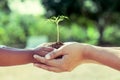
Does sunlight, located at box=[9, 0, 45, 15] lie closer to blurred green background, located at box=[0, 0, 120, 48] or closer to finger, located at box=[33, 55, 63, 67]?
blurred green background, located at box=[0, 0, 120, 48]

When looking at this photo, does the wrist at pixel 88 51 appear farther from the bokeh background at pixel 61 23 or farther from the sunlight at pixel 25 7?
the sunlight at pixel 25 7

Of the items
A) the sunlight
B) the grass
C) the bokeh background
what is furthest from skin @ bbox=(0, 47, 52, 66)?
the sunlight

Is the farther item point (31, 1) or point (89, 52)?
point (31, 1)

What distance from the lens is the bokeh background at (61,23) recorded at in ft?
24.7

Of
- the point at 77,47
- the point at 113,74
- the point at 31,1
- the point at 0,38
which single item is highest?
the point at 31,1

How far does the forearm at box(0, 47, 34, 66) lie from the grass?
1.30 feet

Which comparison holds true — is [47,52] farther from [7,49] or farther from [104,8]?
[104,8]

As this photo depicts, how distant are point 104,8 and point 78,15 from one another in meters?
0.70

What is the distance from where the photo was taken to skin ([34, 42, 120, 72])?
1365 mm

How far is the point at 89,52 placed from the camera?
140 centimetres

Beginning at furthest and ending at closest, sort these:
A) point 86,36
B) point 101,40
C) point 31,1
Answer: point 101,40 < point 86,36 < point 31,1

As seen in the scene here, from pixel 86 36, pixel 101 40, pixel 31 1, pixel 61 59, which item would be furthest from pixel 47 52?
pixel 101 40

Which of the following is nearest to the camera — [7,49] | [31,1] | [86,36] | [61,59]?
[61,59]

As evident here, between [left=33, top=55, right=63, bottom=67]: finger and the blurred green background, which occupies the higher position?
the blurred green background
